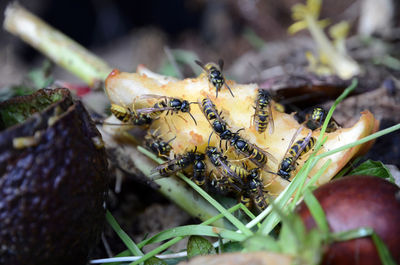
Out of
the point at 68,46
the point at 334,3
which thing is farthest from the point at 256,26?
the point at 68,46

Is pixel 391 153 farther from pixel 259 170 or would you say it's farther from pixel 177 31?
pixel 177 31

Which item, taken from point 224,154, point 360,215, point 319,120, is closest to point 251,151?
point 224,154

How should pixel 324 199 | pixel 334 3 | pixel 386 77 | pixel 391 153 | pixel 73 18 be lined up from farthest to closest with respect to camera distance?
pixel 73 18 < pixel 334 3 < pixel 386 77 < pixel 391 153 < pixel 324 199

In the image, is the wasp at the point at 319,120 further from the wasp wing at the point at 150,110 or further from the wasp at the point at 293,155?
the wasp wing at the point at 150,110

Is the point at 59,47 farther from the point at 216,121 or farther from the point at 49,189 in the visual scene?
the point at 49,189

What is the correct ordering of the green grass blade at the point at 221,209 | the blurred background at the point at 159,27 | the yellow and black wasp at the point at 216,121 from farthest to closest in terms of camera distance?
the blurred background at the point at 159,27, the yellow and black wasp at the point at 216,121, the green grass blade at the point at 221,209

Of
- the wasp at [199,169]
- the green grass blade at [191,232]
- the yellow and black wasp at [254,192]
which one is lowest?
the green grass blade at [191,232]

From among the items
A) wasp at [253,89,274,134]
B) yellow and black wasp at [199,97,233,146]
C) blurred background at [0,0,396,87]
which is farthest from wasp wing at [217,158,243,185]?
blurred background at [0,0,396,87]

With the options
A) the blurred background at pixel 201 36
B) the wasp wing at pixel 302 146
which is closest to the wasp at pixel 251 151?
the wasp wing at pixel 302 146
